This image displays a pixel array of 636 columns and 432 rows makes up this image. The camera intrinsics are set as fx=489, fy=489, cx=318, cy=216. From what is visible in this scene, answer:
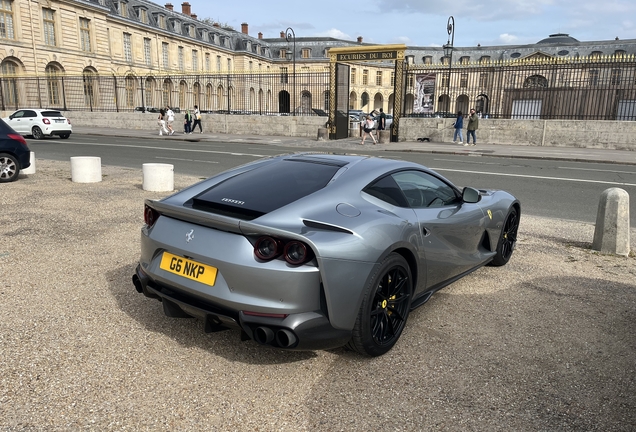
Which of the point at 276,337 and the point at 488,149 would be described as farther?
the point at 488,149

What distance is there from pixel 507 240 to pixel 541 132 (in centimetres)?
2061

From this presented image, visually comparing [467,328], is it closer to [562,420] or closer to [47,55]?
[562,420]

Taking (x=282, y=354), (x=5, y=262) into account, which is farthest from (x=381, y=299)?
(x=5, y=262)

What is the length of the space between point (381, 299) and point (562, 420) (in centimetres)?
122

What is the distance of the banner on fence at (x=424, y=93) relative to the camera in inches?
1011

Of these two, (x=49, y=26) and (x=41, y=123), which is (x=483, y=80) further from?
(x=49, y=26)

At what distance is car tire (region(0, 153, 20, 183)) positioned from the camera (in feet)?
32.9

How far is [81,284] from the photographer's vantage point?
452cm

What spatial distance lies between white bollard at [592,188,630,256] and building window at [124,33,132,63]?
55.2 m

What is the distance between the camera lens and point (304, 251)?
281 cm

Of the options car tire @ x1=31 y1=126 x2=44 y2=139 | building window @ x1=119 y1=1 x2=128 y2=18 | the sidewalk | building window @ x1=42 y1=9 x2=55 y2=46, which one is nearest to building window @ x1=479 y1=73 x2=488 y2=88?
the sidewalk

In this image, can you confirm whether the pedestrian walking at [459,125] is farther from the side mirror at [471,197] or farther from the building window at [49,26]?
the building window at [49,26]

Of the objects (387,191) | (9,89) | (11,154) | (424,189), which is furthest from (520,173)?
(9,89)

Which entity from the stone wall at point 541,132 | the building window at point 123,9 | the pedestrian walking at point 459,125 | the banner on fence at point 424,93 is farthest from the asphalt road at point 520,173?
the building window at point 123,9
